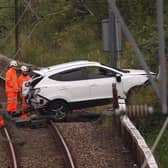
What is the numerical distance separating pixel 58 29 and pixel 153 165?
3069cm

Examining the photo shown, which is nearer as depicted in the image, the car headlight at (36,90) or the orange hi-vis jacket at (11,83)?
the car headlight at (36,90)

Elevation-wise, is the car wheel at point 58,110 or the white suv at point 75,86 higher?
the white suv at point 75,86

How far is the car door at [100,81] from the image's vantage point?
18609 mm

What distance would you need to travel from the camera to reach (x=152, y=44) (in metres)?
20.9

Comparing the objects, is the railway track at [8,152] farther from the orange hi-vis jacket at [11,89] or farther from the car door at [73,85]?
the car door at [73,85]

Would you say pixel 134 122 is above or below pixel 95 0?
below

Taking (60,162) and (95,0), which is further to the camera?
(95,0)

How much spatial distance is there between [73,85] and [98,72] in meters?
0.86

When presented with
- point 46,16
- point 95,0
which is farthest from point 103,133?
point 46,16

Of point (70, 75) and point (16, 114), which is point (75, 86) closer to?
point (70, 75)

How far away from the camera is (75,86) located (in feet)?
61.1

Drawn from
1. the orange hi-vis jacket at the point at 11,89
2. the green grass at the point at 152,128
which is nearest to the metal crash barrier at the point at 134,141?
the green grass at the point at 152,128

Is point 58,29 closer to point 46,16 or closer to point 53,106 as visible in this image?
point 46,16

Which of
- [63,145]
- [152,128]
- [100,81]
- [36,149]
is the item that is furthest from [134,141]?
[100,81]
